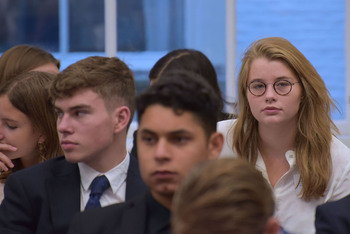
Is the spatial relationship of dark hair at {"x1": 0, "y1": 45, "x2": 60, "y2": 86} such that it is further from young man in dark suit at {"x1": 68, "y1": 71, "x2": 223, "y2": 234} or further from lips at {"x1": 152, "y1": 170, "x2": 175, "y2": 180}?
lips at {"x1": 152, "y1": 170, "x2": 175, "y2": 180}

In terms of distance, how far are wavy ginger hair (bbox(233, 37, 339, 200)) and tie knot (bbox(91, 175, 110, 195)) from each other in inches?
32.6

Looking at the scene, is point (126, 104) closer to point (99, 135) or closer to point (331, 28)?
point (99, 135)

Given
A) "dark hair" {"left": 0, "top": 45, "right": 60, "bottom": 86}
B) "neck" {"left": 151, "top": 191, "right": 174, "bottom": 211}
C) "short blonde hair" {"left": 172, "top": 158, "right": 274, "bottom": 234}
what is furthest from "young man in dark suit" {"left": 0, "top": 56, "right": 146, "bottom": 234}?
"dark hair" {"left": 0, "top": 45, "right": 60, "bottom": 86}

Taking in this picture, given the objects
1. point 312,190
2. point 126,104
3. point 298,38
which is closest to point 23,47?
point 126,104

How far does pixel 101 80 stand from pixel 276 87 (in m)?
0.80

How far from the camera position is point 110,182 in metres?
2.35

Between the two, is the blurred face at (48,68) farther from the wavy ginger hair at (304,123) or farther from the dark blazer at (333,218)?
the dark blazer at (333,218)

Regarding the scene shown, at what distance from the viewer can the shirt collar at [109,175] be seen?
7.75 ft

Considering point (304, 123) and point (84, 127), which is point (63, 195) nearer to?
point (84, 127)

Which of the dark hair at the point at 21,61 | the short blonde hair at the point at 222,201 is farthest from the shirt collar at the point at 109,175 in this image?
the dark hair at the point at 21,61

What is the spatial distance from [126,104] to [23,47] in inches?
48.8

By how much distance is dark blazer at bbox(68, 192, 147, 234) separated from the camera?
1.94 m

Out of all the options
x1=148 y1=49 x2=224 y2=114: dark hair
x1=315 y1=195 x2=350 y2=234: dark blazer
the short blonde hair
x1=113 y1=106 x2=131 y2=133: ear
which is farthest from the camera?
x1=148 y1=49 x2=224 y2=114: dark hair

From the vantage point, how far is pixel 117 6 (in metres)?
4.88
